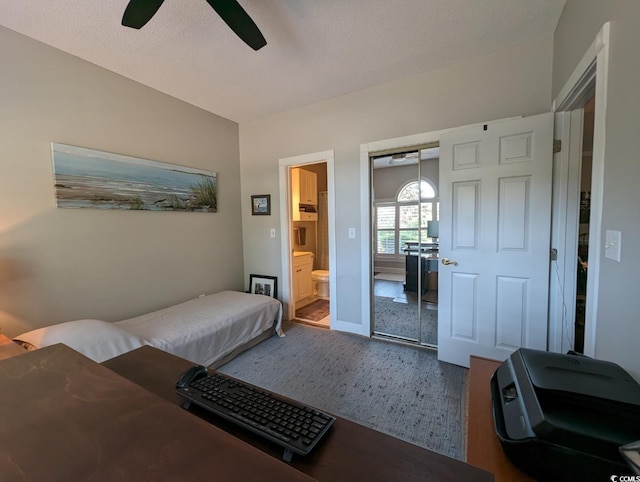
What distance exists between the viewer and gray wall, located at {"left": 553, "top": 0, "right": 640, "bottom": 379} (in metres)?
1.01

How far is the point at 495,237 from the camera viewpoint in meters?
2.18

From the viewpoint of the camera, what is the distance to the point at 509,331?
2.17 meters

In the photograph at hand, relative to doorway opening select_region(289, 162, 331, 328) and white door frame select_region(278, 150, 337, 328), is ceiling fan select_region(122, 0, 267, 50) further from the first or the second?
doorway opening select_region(289, 162, 331, 328)

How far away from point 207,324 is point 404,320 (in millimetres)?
2322

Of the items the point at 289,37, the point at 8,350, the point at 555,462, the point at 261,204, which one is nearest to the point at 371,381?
the point at 555,462

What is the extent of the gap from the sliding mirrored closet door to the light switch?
176cm

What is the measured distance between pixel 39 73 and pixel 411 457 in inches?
127

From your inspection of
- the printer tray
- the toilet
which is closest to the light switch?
the printer tray

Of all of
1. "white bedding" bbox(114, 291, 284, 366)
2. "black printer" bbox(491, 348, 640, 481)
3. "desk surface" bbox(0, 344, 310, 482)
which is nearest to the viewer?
"desk surface" bbox(0, 344, 310, 482)

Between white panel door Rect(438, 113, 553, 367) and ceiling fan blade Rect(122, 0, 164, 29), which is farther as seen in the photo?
white panel door Rect(438, 113, 553, 367)

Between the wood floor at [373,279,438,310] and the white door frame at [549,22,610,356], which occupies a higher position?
the white door frame at [549,22,610,356]

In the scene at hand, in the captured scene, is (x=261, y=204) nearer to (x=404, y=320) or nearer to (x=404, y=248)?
(x=404, y=320)

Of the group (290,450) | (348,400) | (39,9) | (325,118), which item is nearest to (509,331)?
(348,400)

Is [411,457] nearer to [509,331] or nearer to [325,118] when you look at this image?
[509,331]
